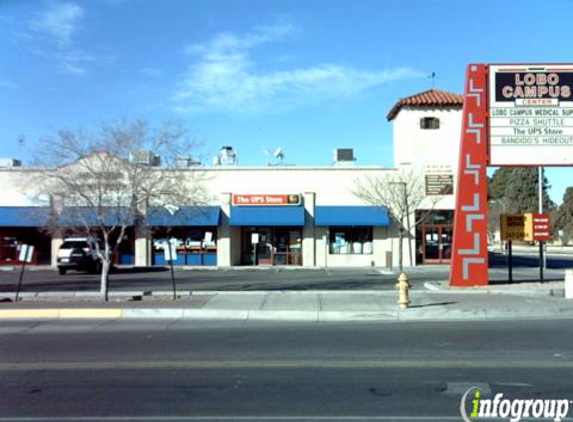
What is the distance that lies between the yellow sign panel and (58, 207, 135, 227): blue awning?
12292 millimetres

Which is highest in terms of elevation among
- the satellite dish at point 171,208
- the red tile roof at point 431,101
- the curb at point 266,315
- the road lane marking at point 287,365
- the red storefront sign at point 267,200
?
the red tile roof at point 431,101

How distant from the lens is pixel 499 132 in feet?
63.2

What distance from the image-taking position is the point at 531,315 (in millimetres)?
13570

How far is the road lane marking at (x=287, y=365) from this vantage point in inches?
317

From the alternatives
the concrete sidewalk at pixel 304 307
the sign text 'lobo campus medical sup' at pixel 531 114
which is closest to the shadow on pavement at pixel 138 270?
the concrete sidewalk at pixel 304 307

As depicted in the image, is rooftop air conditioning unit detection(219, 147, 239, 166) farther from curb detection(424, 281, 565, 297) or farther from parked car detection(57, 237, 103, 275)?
curb detection(424, 281, 565, 297)

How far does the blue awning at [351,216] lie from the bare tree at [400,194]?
1.66 ft

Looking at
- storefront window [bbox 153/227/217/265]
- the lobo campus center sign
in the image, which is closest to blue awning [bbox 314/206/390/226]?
storefront window [bbox 153/227/217/265]

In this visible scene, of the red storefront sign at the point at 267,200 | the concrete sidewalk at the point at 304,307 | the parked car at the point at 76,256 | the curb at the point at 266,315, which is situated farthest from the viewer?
the red storefront sign at the point at 267,200

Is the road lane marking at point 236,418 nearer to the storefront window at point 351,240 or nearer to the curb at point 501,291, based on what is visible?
the curb at point 501,291

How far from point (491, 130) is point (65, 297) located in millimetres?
14711

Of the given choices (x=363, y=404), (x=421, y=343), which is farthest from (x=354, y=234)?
(x=363, y=404)

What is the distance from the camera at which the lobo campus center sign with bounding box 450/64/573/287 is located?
1911cm

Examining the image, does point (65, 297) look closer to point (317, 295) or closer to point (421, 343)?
point (317, 295)
